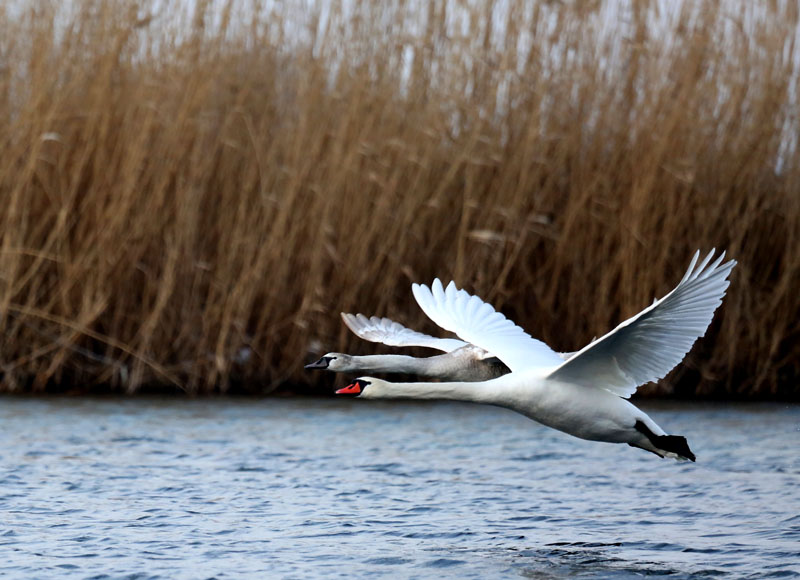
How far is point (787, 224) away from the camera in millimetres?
10031

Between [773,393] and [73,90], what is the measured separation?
5608mm

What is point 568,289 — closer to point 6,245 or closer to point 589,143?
point 589,143

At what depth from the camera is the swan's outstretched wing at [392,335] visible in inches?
288

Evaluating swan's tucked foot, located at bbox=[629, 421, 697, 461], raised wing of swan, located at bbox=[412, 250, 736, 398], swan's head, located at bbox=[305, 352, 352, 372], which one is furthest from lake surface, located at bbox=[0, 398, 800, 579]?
raised wing of swan, located at bbox=[412, 250, 736, 398]

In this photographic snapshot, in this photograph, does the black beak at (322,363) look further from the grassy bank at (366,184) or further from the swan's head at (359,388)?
the grassy bank at (366,184)

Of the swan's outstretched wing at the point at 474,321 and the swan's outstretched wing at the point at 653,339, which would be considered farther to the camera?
the swan's outstretched wing at the point at 474,321

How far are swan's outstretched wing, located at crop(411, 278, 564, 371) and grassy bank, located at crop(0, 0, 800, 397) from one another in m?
2.96

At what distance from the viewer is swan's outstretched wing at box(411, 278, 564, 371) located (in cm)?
630

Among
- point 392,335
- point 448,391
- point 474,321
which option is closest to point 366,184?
point 392,335

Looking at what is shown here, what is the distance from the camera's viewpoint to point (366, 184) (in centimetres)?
976

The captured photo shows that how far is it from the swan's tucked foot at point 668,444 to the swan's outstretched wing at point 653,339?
0.85 feet

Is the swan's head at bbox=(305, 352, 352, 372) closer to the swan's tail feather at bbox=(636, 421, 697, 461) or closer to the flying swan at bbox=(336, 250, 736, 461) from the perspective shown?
the flying swan at bbox=(336, 250, 736, 461)

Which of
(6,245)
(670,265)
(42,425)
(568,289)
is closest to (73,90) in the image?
(6,245)

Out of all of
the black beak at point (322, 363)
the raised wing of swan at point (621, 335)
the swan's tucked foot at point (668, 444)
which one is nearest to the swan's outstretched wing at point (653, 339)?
the raised wing of swan at point (621, 335)
